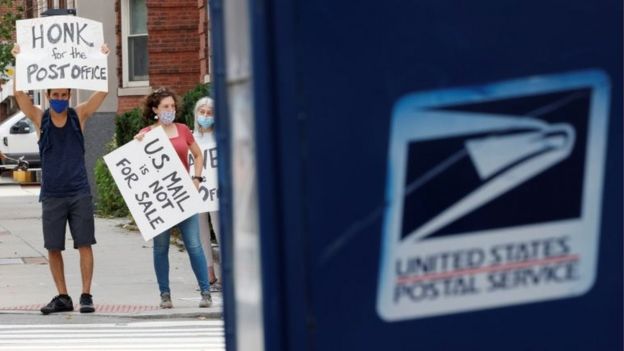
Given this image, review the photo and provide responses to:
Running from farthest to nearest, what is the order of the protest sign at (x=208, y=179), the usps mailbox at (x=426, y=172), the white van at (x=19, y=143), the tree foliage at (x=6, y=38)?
1. the white van at (x=19, y=143)
2. the tree foliage at (x=6, y=38)
3. the protest sign at (x=208, y=179)
4. the usps mailbox at (x=426, y=172)

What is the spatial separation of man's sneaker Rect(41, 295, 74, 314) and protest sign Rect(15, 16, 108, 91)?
1789mm

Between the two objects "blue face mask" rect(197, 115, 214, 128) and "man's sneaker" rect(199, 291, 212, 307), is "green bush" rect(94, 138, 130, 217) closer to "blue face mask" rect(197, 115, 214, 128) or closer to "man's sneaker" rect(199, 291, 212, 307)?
"blue face mask" rect(197, 115, 214, 128)

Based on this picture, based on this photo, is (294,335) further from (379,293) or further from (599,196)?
(599,196)

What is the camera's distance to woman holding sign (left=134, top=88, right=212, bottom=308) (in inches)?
501

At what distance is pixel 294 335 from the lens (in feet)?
12.7

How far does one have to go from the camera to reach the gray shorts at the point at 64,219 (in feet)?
41.0

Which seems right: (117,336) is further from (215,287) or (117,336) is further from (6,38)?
(6,38)

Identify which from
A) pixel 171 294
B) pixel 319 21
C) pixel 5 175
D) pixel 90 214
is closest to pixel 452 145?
pixel 319 21

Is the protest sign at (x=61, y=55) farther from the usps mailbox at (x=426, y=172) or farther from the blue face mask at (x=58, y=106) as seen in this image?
the usps mailbox at (x=426, y=172)

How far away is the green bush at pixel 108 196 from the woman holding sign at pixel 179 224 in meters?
11.7

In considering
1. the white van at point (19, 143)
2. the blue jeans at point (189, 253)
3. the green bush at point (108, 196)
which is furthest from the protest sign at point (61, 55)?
the white van at point (19, 143)

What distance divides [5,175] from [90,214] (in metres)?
33.2

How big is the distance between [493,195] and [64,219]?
892cm

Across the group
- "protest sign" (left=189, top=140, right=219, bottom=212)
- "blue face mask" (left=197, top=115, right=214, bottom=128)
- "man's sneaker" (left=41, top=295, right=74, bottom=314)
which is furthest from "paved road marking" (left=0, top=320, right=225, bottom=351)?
"blue face mask" (left=197, top=115, right=214, bottom=128)
